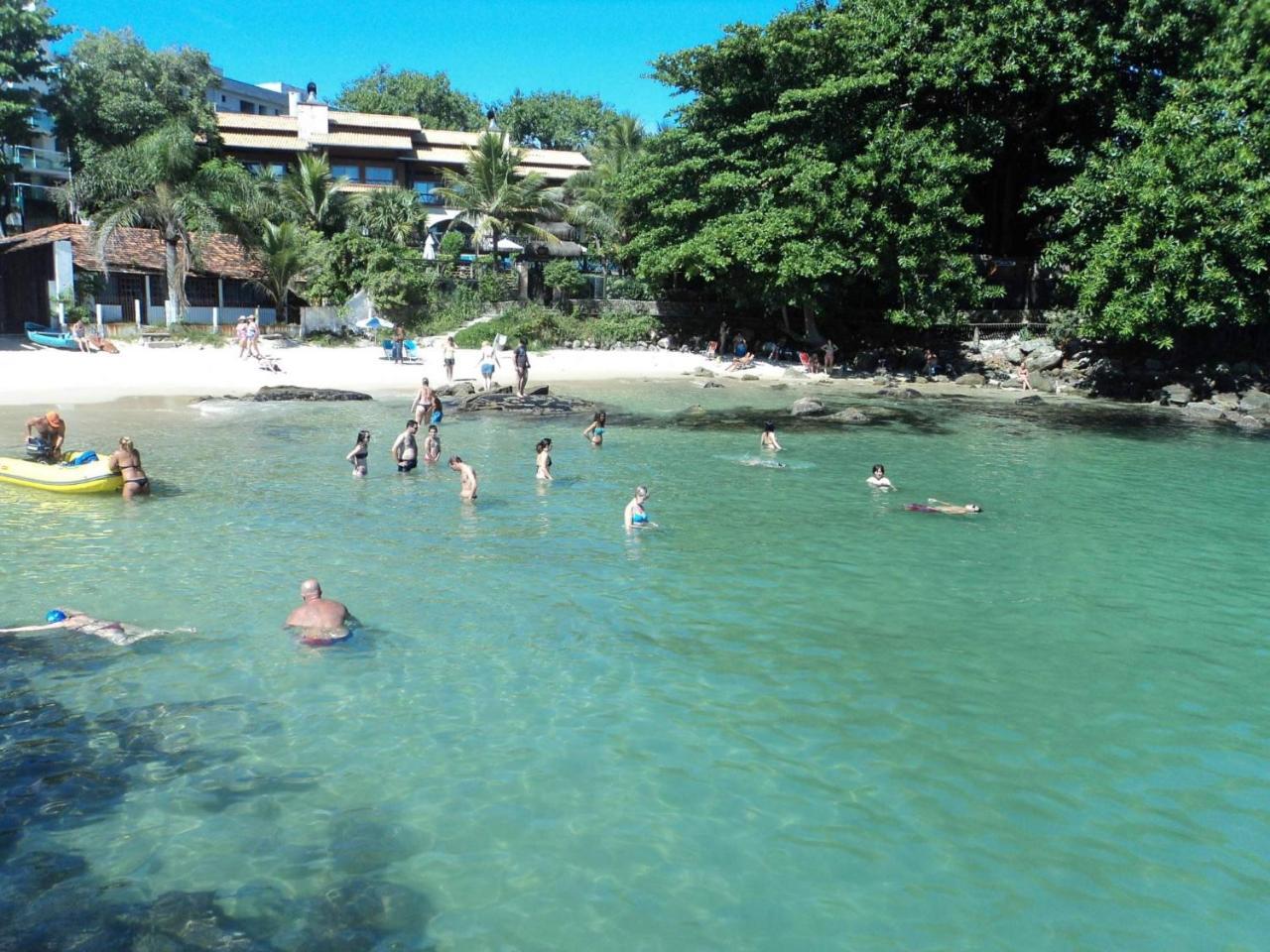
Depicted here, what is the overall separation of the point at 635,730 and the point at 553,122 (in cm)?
8449

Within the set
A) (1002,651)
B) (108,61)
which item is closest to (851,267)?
(1002,651)

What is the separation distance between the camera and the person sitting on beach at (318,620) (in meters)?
10.5

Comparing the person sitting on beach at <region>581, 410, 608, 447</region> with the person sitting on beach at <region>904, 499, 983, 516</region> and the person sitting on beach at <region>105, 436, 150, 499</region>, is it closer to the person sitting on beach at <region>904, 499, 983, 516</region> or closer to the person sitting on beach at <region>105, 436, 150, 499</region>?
the person sitting on beach at <region>904, 499, 983, 516</region>

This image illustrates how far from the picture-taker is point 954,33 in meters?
35.6

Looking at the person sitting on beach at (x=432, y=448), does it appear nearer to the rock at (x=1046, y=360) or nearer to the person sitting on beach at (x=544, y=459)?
the person sitting on beach at (x=544, y=459)

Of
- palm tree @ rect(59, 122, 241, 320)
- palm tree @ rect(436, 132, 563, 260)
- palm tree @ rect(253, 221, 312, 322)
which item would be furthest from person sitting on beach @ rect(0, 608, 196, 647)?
palm tree @ rect(436, 132, 563, 260)

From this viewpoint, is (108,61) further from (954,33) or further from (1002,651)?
(1002,651)

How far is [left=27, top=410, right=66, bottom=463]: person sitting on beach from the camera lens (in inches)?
666

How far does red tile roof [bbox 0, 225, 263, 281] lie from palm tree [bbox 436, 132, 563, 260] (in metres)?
9.25

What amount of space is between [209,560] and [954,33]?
109ft

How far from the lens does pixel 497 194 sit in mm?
43938

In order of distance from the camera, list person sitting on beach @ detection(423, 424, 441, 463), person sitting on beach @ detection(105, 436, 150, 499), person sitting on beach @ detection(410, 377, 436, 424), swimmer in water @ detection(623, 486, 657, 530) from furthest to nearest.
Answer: person sitting on beach @ detection(410, 377, 436, 424), person sitting on beach @ detection(423, 424, 441, 463), person sitting on beach @ detection(105, 436, 150, 499), swimmer in water @ detection(623, 486, 657, 530)

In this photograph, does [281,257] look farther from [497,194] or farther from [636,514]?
[636,514]

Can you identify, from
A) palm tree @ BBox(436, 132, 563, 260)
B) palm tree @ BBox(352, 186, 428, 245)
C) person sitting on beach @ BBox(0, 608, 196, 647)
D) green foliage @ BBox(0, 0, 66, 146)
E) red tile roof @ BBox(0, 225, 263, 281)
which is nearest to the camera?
person sitting on beach @ BBox(0, 608, 196, 647)
